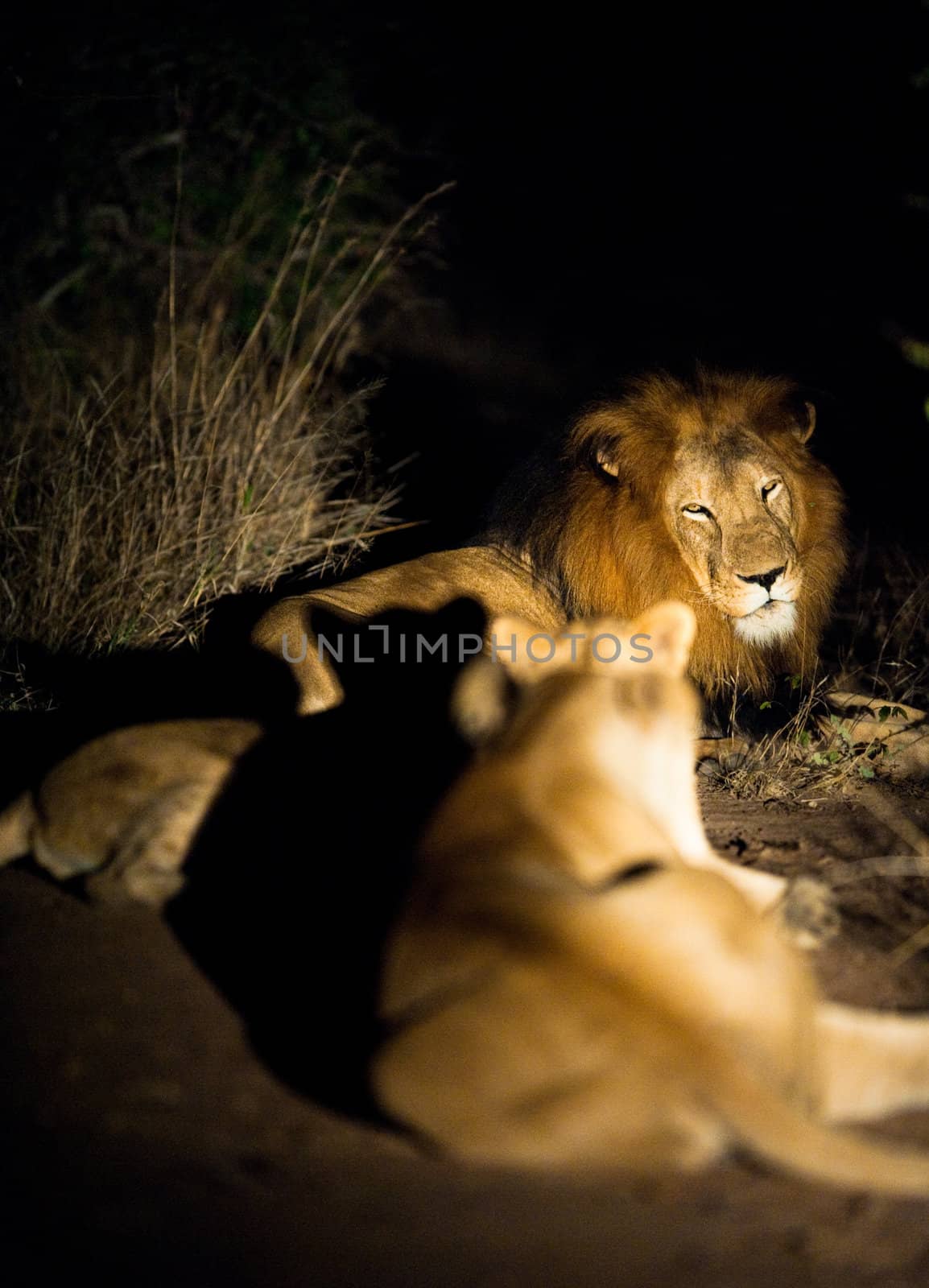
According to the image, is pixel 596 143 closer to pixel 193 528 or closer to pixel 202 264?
pixel 202 264

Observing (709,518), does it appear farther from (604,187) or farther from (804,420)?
(604,187)

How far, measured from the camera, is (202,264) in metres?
9.52

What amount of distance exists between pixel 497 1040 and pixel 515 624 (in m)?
1.12

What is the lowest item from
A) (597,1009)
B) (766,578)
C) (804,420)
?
(766,578)

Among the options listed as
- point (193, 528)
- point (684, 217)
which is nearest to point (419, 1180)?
point (193, 528)

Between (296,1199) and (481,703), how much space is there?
112cm

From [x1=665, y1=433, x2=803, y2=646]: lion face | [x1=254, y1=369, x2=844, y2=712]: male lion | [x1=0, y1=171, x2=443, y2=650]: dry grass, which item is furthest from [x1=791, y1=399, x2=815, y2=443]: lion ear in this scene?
[x1=0, y1=171, x2=443, y2=650]: dry grass

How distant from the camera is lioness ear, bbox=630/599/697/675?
9.78 feet

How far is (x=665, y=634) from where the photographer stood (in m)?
3.00

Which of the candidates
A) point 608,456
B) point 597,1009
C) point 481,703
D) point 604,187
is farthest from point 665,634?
point 604,187

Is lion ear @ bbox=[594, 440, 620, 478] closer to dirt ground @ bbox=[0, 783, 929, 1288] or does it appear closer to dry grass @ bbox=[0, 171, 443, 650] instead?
dry grass @ bbox=[0, 171, 443, 650]

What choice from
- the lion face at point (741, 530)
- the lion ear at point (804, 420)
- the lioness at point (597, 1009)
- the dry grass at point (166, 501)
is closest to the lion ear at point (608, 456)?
the lion face at point (741, 530)

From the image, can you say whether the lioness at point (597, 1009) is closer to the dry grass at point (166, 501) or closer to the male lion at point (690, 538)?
the male lion at point (690, 538)

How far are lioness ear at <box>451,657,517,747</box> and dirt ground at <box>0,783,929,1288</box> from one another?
0.74 metres
